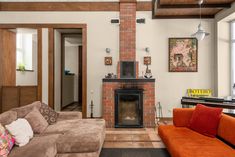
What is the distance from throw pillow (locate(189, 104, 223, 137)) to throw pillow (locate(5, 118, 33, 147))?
2.44m

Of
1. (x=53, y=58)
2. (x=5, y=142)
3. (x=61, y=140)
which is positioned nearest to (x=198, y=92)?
(x=61, y=140)

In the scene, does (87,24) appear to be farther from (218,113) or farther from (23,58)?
(218,113)

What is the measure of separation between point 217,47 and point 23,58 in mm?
6342

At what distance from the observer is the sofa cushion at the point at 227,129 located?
95.8 inches

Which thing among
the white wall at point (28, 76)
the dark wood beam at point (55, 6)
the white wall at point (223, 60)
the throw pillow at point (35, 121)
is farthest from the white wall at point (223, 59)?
the white wall at point (28, 76)

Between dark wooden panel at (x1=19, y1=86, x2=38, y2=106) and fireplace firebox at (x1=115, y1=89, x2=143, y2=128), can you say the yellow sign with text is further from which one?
dark wooden panel at (x1=19, y1=86, x2=38, y2=106)

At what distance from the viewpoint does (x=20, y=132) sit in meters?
2.38

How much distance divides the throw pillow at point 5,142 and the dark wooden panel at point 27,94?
11.3ft

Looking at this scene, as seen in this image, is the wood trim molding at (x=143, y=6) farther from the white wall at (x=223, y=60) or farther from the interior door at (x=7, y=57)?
the interior door at (x=7, y=57)

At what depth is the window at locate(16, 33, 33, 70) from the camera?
22.2 feet

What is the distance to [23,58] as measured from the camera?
22.8 ft

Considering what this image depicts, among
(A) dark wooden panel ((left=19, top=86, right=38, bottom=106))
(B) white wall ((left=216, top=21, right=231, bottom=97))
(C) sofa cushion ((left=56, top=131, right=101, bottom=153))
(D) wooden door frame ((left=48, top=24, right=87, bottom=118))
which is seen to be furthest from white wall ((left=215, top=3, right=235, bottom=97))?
(A) dark wooden panel ((left=19, top=86, right=38, bottom=106))

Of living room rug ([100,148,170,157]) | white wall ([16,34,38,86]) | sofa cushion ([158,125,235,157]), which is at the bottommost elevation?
living room rug ([100,148,170,157])

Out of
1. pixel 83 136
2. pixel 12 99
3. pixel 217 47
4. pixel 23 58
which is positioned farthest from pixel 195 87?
pixel 23 58
